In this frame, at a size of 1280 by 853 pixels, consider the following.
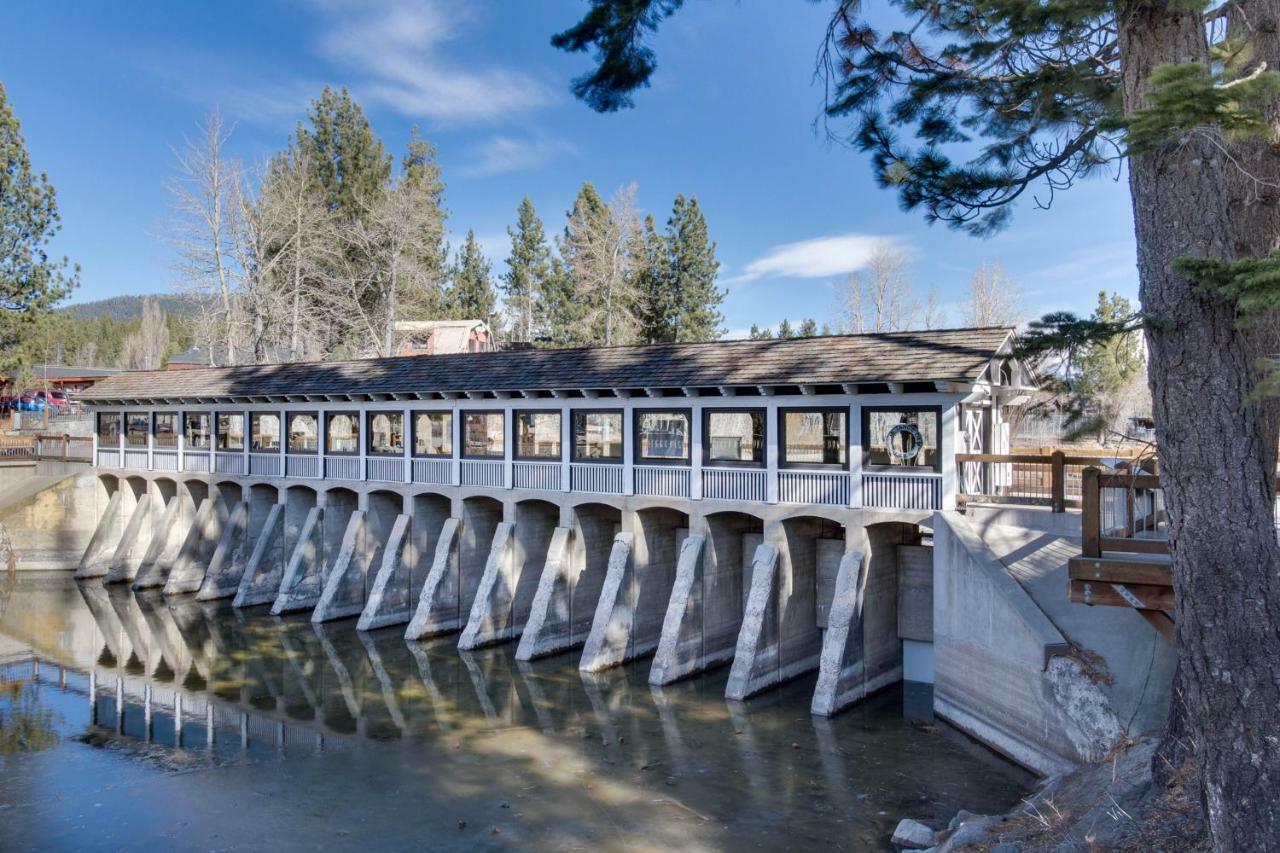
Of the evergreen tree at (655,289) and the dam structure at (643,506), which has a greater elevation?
the evergreen tree at (655,289)

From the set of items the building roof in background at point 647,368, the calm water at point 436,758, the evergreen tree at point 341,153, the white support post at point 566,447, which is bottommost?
the calm water at point 436,758

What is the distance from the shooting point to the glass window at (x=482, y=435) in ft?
72.5

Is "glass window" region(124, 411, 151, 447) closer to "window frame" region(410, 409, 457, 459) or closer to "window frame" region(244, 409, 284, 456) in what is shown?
"window frame" region(244, 409, 284, 456)

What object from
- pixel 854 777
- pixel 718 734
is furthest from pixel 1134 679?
pixel 718 734

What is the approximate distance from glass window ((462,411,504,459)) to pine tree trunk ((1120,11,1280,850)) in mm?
17048

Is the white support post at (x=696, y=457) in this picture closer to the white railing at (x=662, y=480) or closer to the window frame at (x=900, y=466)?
the white railing at (x=662, y=480)

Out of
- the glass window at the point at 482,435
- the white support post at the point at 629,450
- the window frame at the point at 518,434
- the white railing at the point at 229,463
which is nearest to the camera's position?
the white support post at the point at 629,450

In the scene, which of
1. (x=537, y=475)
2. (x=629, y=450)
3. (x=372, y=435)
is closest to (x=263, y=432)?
(x=372, y=435)

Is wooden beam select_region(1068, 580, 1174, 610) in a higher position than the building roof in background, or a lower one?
lower

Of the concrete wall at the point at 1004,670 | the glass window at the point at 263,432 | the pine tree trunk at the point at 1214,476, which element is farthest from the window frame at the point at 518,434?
the pine tree trunk at the point at 1214,476

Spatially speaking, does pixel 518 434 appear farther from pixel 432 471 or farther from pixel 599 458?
pixel 432 471

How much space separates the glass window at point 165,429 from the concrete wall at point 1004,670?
2625 cm

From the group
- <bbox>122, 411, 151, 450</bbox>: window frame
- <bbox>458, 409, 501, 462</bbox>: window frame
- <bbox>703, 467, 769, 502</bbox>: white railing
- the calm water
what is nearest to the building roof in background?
<bbox>458, 409, 501, 462</bbox>: window frame

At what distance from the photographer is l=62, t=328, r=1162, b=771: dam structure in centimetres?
1591
